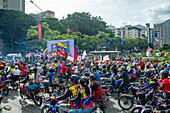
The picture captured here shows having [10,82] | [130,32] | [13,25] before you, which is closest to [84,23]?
[13,25]

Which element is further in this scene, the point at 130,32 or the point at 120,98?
the point at 130,32

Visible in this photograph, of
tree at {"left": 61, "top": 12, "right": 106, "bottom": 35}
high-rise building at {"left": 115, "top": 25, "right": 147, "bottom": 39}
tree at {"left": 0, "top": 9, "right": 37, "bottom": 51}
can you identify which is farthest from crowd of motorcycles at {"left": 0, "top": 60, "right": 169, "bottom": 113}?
high-rise building at {"left": 115, "top": 25, "right": 147, "bottom": 39}

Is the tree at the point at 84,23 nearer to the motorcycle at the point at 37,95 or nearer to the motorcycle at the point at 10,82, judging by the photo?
the motorcycle at the point at 10,82

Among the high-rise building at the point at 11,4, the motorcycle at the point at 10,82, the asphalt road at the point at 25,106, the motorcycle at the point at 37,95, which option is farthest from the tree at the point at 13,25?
the motorcycle at the point at 37,95

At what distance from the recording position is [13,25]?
4909 centimetres

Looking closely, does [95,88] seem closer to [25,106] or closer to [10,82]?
[25,106]

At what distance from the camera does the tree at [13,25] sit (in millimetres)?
48219

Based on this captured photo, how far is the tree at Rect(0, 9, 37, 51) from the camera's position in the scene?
4822 centimetres

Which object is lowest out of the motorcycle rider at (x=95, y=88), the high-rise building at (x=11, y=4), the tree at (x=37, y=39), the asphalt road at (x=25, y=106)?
the asphalt road at (x=25, y=106)

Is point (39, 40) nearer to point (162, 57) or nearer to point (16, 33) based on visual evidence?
point (16, 33)

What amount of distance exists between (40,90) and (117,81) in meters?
4.50

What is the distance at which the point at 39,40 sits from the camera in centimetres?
4256

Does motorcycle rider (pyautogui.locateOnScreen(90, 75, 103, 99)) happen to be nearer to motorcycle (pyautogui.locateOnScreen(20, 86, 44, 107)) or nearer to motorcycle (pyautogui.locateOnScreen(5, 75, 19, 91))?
motorcycle (pyautogui.locateOnScreen(20, 86, 44, 107))

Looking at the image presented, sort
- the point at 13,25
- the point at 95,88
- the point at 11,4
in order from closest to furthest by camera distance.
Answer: the point at 95,88 → the point at 13,25 → the point at 11,4
